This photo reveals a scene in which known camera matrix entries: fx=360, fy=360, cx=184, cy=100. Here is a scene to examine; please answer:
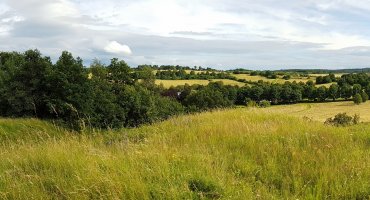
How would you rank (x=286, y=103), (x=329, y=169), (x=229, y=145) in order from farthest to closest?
(x=286, y=103), (x=229, y=145), (x=329, y=169)

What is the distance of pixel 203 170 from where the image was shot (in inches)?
214

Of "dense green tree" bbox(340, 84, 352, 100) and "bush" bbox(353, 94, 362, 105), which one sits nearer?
"bush" bbox(353, 94, 362, 105)

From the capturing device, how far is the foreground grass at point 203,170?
477 centimetres

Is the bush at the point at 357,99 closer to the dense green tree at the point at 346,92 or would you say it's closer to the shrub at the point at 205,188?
the dense green tree at the point at 346,92

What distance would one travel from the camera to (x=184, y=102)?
78.7 meters

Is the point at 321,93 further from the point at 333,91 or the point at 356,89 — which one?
the point at 356,89

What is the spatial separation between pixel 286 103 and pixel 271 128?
86.3m

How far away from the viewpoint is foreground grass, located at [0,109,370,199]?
15.6ft

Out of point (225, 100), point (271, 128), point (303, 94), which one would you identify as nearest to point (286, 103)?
point (303, 94)

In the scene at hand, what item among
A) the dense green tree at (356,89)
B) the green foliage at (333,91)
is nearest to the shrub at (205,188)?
the green foliage at (333,91)

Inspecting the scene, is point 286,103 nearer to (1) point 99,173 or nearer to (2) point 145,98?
(2) point 145,98

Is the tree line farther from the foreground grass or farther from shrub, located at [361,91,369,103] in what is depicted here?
shrub, located at [361,91,369,103]

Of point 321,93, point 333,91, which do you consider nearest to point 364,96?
point 333,91

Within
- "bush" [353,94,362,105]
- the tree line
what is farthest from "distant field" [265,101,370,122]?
the tree line
